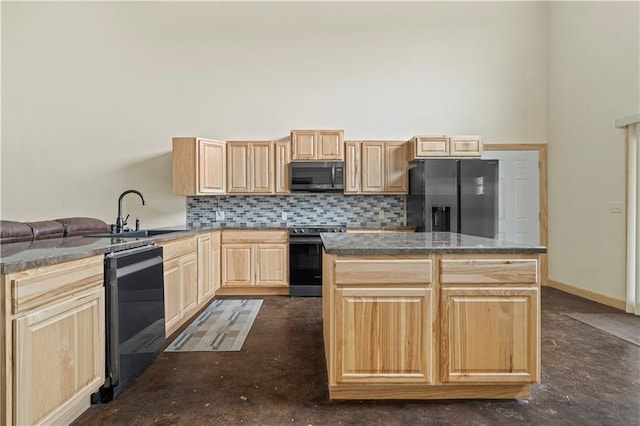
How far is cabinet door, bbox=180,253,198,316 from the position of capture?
3291 mm

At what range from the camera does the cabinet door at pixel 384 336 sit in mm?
1904

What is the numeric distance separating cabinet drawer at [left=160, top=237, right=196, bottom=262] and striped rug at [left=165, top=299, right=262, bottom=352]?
2.38 ft

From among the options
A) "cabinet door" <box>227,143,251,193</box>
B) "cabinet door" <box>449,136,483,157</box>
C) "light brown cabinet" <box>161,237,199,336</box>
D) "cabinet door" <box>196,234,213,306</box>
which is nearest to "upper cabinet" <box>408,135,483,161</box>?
"cabinet door" <box>449,136,483,157</box>

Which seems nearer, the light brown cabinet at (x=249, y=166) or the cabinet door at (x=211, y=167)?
the cabinet door at (x=211, y=167)

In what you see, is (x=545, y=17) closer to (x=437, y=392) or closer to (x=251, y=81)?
(x=251, y=81)

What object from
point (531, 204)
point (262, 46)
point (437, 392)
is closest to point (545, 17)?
point (531, 204)

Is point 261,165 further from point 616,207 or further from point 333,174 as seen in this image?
point 616,207

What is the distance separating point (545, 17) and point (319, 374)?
5.95m

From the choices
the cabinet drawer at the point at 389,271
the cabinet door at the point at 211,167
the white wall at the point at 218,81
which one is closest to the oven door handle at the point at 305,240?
the cabinet door at the point at 211,167

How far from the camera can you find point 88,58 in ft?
16.8

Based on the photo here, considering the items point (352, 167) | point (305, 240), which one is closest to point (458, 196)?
point (352, 167)

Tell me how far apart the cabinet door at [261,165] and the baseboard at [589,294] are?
428 centimetres

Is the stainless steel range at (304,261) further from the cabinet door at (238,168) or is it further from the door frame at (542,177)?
the door frame at (542,177)

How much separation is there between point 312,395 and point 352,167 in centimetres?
330
